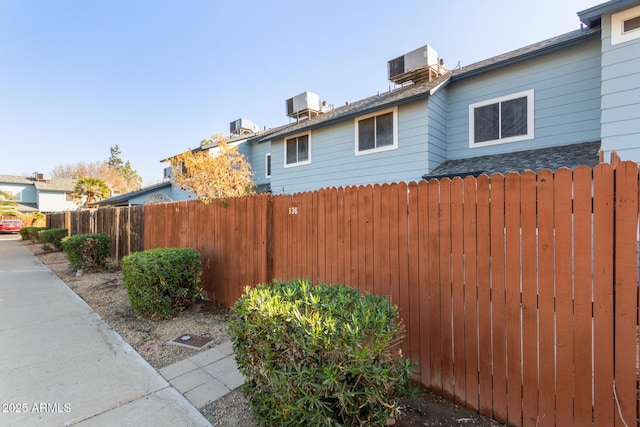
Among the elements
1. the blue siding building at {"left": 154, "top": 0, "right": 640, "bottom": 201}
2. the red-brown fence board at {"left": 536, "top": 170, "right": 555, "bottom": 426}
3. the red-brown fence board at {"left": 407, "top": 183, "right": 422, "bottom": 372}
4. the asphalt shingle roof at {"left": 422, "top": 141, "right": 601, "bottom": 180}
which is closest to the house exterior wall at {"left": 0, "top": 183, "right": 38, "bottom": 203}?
the blue siding building at {"left": 154, "top": 0, "right": 640, "bottom": 201}

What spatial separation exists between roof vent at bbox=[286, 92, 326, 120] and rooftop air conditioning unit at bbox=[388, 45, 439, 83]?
4325mm

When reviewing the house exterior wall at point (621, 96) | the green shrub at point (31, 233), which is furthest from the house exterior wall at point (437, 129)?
the green shrub at point (31, 233)

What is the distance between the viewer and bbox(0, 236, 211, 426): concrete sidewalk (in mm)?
2549

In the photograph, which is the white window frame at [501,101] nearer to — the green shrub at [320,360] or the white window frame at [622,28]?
the white window frame at [622,28]

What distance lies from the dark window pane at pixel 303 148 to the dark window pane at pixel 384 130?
3052 mm

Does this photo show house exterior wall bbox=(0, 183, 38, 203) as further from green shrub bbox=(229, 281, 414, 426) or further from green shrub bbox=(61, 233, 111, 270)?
green shrub bbox=(229, 281, 414, 426)

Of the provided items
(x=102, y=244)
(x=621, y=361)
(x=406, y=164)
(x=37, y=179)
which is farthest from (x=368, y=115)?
(x=37, y=179)

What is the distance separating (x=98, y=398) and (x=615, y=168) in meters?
4.75

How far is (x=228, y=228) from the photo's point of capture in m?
5.40

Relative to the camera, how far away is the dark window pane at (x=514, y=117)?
294 inches

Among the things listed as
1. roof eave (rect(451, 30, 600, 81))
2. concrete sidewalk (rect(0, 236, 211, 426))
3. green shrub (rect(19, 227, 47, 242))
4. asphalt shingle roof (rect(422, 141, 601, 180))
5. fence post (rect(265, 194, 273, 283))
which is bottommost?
concrete sidewalk (rect(0, 236, 211, 426))

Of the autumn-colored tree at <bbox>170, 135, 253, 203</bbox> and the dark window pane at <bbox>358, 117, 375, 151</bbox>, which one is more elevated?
the dark window pane at <bbox>358, 117, 375, 151</bbox>

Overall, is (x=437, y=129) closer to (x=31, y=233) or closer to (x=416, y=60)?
(x=416, y=60)

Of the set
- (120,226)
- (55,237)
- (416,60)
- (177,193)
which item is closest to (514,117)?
(416,60)
